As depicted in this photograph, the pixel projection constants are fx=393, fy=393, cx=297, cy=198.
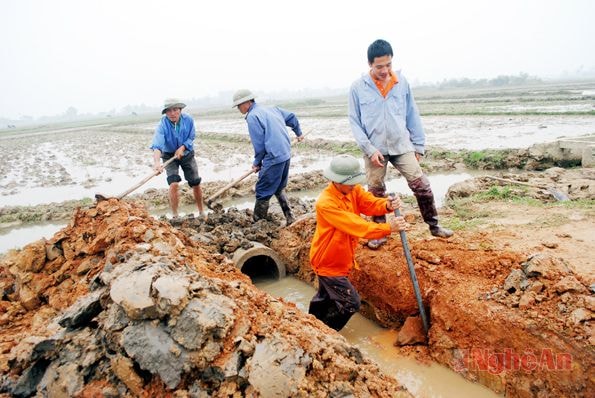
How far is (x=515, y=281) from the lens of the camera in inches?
126

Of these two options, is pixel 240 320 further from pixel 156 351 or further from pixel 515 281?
pixel 515 281

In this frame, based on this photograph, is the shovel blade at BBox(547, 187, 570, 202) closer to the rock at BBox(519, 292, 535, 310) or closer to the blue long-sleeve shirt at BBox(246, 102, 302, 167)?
the rock at BBox(519, 292, 535, 310)

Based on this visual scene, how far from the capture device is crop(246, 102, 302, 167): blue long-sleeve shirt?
5.04 meters

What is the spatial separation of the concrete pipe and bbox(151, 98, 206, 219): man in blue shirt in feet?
5.13

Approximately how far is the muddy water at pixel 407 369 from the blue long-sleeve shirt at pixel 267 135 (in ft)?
6.54

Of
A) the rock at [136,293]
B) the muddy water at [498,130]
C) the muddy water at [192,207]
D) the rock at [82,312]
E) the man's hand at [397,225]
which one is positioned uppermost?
the rock at [136,293]

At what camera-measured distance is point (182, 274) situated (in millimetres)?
2688

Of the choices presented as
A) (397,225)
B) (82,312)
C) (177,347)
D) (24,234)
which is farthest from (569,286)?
→ (24,234)

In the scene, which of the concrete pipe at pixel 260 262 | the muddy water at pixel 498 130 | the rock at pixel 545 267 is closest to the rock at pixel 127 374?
the concrete pipe at pixel 260 262

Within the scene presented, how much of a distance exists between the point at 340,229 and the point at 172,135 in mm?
3643

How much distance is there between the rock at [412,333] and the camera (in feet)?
11.6

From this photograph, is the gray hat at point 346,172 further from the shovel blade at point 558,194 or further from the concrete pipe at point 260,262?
the shovel blade at point 558,194

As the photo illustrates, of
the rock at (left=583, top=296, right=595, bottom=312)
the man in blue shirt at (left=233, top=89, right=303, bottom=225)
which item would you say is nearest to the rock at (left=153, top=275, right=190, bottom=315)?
the rock at (left=583, top=296, right=595, bottom=312)

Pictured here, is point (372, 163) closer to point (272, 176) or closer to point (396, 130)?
point (396, 130)
